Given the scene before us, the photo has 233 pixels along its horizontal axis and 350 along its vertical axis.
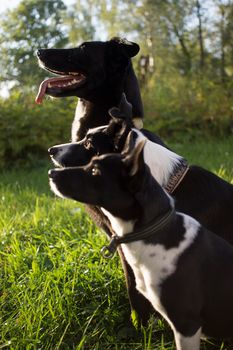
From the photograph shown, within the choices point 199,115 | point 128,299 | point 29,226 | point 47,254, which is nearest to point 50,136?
point 199,115

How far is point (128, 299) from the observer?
334 cm

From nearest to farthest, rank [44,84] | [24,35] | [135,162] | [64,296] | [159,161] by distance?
[135,162], [159,161], [64,296], [44,84], [24,35]

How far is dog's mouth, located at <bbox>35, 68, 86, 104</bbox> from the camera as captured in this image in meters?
3.58

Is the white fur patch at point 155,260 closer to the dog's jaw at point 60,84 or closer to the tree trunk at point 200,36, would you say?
the dog's jaw at point 60,84

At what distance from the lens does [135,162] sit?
2201mm

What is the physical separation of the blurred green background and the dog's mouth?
82.4 inches

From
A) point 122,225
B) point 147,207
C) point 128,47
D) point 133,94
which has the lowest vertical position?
point 122,225

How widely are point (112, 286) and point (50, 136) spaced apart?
769cm

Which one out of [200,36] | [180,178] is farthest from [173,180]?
[200,36]

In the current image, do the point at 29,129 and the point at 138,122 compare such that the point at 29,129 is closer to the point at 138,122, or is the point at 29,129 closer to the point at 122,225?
the point at 138,122

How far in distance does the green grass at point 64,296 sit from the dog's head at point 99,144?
0.88m

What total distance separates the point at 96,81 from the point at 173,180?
40.0 inches

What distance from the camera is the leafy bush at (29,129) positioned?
1031cm

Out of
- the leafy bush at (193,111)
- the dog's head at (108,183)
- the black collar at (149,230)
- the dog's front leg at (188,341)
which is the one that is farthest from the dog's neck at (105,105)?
the leafy bush at (193,111)
